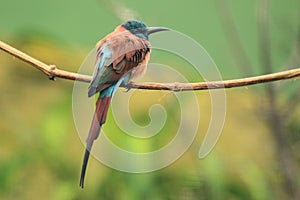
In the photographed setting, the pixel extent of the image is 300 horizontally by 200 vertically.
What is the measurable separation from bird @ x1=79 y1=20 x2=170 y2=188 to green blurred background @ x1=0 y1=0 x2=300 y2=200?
35 centimetres

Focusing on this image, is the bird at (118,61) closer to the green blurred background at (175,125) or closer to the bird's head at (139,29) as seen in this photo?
the bird's head at (139,29)

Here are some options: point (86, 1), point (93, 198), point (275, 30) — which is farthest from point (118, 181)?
point (275, 30)

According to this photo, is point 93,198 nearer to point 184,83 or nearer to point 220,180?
point 220,180

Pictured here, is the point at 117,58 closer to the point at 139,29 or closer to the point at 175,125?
the point at 139,29

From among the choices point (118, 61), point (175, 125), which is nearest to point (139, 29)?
point (118, 61)

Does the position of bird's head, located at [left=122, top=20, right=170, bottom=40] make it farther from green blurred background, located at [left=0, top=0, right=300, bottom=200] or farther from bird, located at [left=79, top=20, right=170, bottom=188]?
green blurred background, located at [left=0, top=0, right=300, bottom=200]

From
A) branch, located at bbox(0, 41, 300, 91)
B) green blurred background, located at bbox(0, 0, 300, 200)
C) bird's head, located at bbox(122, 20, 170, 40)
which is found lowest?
green blurred background, located at bbox(0, 0, 300, 200)

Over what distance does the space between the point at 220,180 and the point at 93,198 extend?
0.71 feet

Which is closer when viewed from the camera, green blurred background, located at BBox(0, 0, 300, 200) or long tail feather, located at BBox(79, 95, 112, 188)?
long tail feather, located at BBox(79, 95, 112, 188)

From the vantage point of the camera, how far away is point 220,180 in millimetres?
1094

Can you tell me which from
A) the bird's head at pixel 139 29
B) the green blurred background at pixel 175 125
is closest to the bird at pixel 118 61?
the bird's head at pixel 139 29

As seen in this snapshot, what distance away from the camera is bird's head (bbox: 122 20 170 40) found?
266 mm

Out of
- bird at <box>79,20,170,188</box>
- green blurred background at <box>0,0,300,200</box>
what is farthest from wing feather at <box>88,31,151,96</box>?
green blurred background at <box>0,0,300,200</box>

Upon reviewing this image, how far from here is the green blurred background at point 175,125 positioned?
36.2 inches
